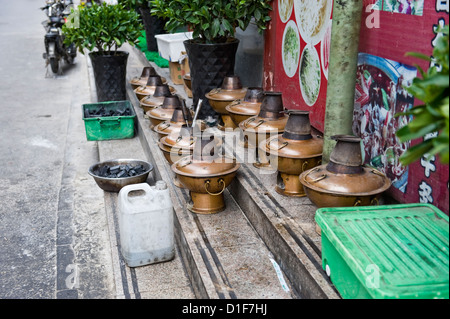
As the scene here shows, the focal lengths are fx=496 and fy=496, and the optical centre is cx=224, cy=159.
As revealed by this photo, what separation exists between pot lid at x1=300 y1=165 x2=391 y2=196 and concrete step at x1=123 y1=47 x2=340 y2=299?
0.39 metres

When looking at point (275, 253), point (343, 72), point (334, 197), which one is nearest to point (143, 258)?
point (275, 253)

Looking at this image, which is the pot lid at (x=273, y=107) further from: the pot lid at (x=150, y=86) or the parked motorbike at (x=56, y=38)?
the parked motorbike at (x=56, y=38)

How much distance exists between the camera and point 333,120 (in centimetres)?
374

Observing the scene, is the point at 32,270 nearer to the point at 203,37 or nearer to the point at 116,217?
the point at 116,217

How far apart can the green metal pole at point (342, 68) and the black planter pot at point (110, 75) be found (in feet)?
17.2

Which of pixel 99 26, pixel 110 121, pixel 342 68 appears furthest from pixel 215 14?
pixel 342 68

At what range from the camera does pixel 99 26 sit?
777 centimetres

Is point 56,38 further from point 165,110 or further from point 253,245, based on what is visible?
point 253,245

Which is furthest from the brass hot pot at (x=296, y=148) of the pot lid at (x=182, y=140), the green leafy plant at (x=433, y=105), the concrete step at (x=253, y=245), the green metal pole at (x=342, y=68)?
the green leafy plant at (x=433, y=105)

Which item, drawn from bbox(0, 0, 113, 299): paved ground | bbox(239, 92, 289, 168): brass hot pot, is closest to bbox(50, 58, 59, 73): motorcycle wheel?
bbox(0, 0, 113, 299): paved ground
